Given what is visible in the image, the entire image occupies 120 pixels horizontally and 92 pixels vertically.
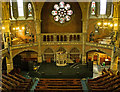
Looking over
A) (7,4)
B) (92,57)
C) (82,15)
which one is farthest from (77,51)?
(7,4)

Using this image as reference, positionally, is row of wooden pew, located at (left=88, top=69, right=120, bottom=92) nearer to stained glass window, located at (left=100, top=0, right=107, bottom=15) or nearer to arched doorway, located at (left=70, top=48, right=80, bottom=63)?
arched doorway, located at (left=70, top=48, right=80, bottom=63)

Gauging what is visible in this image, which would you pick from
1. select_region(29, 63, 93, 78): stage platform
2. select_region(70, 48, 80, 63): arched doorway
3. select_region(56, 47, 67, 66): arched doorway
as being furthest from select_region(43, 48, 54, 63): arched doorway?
select_region(70, 48, 80, 63): arched doorway

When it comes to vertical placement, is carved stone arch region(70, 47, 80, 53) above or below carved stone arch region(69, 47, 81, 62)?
above

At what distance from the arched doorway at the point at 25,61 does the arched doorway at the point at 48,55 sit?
6.66 feet

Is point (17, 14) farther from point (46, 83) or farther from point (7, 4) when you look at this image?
point (46, 83)

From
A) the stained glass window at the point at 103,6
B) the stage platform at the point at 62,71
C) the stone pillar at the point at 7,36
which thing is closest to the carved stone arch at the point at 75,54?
the stage platform at the point at 62,71

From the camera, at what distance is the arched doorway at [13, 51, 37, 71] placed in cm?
2161

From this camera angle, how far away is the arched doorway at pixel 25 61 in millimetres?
21609

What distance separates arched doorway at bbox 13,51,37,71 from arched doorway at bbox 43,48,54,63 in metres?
2.03

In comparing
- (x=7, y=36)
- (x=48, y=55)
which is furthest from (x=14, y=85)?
(x=48, y=55)

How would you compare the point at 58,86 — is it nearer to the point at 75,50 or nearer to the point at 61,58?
the point at 61,58

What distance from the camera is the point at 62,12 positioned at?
25.1 meters

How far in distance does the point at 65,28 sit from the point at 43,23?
413cm

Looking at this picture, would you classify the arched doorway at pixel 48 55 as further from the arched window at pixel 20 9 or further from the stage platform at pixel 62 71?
the arched window at pixel 20 9
